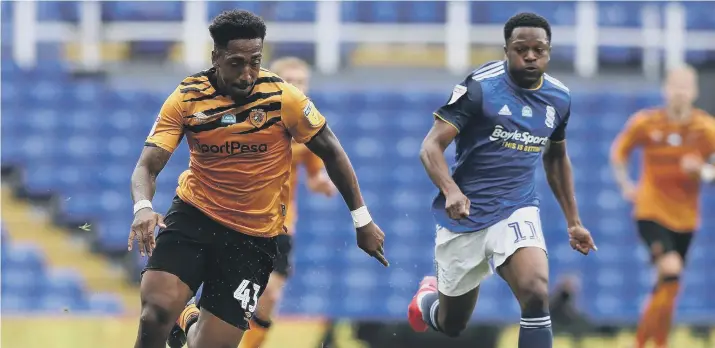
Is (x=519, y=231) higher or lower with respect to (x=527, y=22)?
lower

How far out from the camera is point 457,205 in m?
6.55

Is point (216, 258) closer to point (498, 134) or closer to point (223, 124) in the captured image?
point (223, 124)

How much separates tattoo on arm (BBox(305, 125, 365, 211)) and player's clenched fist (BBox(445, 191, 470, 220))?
58 centimetres

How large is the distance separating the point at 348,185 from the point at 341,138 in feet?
30.6

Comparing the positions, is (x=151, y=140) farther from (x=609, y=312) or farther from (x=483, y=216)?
(x=609, y=312)

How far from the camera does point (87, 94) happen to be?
52.2 ft

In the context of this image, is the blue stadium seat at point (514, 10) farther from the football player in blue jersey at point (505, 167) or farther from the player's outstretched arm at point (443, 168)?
the player's outstretched arm at point (443, 168)

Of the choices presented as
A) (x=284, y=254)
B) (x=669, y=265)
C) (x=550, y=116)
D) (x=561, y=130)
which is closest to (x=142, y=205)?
(x=550, y=116)

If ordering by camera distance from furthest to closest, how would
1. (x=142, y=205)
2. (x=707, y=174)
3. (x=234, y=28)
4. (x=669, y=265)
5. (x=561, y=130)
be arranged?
(x=707, y=174), (x=669, y=265), (x=561, y=130), (x=234, y=28), (x=142, y=205)

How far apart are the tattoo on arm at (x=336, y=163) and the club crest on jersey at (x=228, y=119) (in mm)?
406

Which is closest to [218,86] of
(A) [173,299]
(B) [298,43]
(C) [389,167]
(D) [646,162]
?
(A) [173,299]

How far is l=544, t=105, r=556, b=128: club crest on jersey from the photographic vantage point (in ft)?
23.4

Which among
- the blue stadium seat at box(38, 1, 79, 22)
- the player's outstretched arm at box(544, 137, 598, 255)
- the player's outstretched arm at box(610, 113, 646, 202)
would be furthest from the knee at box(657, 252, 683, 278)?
the blue stadium seat at box(38, 1, 79, 22)

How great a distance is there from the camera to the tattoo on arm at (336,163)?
6.20 meters
